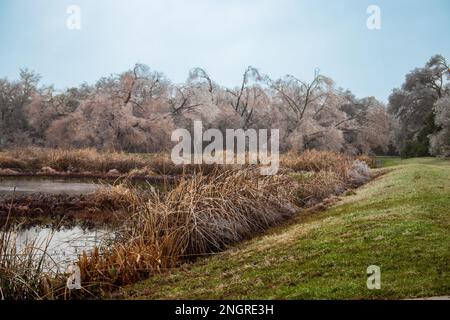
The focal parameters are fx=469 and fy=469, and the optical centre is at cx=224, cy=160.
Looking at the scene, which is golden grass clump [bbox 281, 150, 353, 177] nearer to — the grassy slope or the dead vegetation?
the dead vegetation

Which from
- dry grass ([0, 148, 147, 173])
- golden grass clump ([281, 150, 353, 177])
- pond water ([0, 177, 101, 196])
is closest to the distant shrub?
golden grass clump ([281, 150, 353, 177])

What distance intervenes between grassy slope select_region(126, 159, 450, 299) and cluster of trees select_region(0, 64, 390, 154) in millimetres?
23258

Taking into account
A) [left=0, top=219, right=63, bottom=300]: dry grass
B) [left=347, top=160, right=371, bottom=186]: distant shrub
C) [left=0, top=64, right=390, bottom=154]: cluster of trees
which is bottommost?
[left=0, top=219, right=63, bottom=300]: dry grass

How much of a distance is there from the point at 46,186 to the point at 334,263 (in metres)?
14.4

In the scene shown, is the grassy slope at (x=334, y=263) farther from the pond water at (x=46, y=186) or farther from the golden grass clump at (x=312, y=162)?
the golden grass clump at (x=312, y=162)

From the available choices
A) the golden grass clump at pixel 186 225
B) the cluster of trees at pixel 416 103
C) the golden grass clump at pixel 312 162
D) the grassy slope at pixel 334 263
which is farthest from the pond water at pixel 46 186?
the cluster of trees at pixel 416 103

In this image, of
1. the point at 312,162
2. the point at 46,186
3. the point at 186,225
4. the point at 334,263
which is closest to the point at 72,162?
the point at 46,186

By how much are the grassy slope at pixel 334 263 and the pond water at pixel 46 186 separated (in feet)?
33.1

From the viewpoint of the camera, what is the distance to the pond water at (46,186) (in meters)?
16.0

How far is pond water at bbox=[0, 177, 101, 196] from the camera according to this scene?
1605 cm
